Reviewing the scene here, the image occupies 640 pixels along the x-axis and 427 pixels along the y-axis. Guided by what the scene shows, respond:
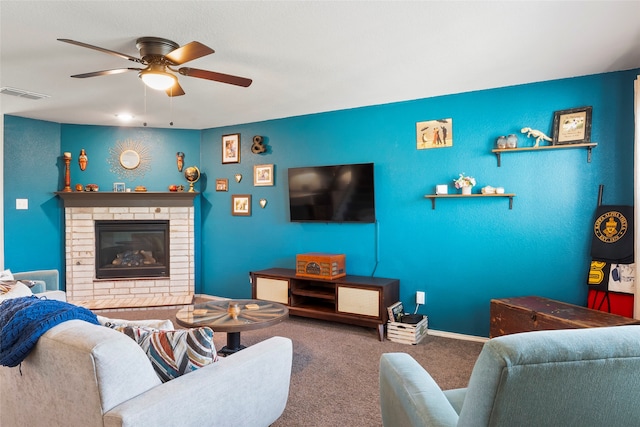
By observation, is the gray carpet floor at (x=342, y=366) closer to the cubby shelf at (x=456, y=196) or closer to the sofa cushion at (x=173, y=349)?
the sofa cushion at (x=173, y=349)

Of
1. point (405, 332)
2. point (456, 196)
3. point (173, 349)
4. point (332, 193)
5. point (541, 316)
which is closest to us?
point (173, 349)

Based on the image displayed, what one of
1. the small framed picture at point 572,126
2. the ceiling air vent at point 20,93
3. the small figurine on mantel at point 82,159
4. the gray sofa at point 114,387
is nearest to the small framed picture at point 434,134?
the small framed picture at point 572,126

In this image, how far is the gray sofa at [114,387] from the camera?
132 cm

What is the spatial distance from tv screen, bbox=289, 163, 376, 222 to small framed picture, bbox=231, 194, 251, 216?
0.74 metres

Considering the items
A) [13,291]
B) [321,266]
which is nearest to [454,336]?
[321,266]

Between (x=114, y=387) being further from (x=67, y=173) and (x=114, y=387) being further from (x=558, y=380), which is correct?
(x=67, y=173)

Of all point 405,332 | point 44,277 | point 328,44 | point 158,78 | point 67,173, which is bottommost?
point 405,332

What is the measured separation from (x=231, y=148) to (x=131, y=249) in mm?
2034

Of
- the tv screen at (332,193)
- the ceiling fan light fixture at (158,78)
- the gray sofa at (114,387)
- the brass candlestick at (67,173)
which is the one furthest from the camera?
the brass candlestick at (67,173)

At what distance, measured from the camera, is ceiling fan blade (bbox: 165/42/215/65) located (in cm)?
228

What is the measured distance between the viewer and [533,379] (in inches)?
34.0

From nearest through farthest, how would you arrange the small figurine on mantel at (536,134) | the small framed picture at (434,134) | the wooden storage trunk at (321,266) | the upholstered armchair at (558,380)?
1. the upholstered armchair at (558,380)
2. the small figurine on mantel at (536,134)
3. the small framed picture at (434,134)
4. the wooden storage trunk at (321,266)

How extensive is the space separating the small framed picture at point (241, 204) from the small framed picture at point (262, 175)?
0.25 metres

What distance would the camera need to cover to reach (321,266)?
417 centimetres
